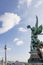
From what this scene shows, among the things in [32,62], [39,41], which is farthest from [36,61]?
[39,41]

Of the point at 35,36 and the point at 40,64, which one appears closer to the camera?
the point at 40,64

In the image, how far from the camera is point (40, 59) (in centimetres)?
2738

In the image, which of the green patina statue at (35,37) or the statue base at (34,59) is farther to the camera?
the green patina statue at (35,37)

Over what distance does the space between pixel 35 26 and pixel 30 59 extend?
3.95m

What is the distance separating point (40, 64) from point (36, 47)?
215 cm

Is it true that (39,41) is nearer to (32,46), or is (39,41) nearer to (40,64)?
(32,46)

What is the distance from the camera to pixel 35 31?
28719 millimetres

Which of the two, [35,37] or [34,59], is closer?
[34,59]

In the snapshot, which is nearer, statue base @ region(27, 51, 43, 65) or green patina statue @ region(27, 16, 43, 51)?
statue base @ region(27, 51, 43, 65)

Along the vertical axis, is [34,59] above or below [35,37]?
below

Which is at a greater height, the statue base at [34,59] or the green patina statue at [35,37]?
the green patina statue at [35,37]

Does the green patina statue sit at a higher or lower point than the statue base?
higher

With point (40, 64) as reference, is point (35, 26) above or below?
above

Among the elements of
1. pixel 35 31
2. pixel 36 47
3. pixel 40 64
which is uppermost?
pixel 35 31
